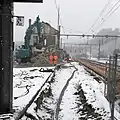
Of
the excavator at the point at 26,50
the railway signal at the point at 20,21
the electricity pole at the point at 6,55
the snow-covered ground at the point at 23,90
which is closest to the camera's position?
the electricity pole at the point at 6,55

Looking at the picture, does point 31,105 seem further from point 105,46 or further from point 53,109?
point 105,46

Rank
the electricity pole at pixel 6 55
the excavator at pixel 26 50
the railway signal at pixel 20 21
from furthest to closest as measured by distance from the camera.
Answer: the excavator at pixel 26 50 < the railway signal at pixel 20 21 < the electricity pole at pixel 6 55

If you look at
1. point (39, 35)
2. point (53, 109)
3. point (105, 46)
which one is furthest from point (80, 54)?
point (53, 109)

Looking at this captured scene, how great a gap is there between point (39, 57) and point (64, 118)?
33931mm

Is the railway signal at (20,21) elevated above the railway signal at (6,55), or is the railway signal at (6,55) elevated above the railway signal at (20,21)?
the railway signal at (20,21)

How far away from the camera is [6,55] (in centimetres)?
841

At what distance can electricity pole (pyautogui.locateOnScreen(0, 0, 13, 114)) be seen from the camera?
27.3 ft

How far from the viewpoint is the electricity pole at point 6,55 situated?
27.3 feet

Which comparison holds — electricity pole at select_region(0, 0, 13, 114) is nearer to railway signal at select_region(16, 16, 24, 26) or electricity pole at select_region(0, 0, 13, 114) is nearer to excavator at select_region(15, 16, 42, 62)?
railway signal at select_region(16, 16, 24, 26)


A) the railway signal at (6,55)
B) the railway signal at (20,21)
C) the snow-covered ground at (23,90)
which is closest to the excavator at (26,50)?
the snow-covered ground at (23,90)

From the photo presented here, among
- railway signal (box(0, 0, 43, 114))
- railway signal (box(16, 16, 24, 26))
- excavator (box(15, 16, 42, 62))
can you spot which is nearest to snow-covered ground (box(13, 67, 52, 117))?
railway signal (box(0, 0, 43, 114))

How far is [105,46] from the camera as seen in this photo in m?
129

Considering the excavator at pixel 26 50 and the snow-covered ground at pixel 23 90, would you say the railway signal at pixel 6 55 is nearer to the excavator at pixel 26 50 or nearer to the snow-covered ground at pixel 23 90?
the snow-covered ground at pixel 23 90

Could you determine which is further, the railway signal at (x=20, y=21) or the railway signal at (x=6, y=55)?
the railway signal at (x=20, y=21)
